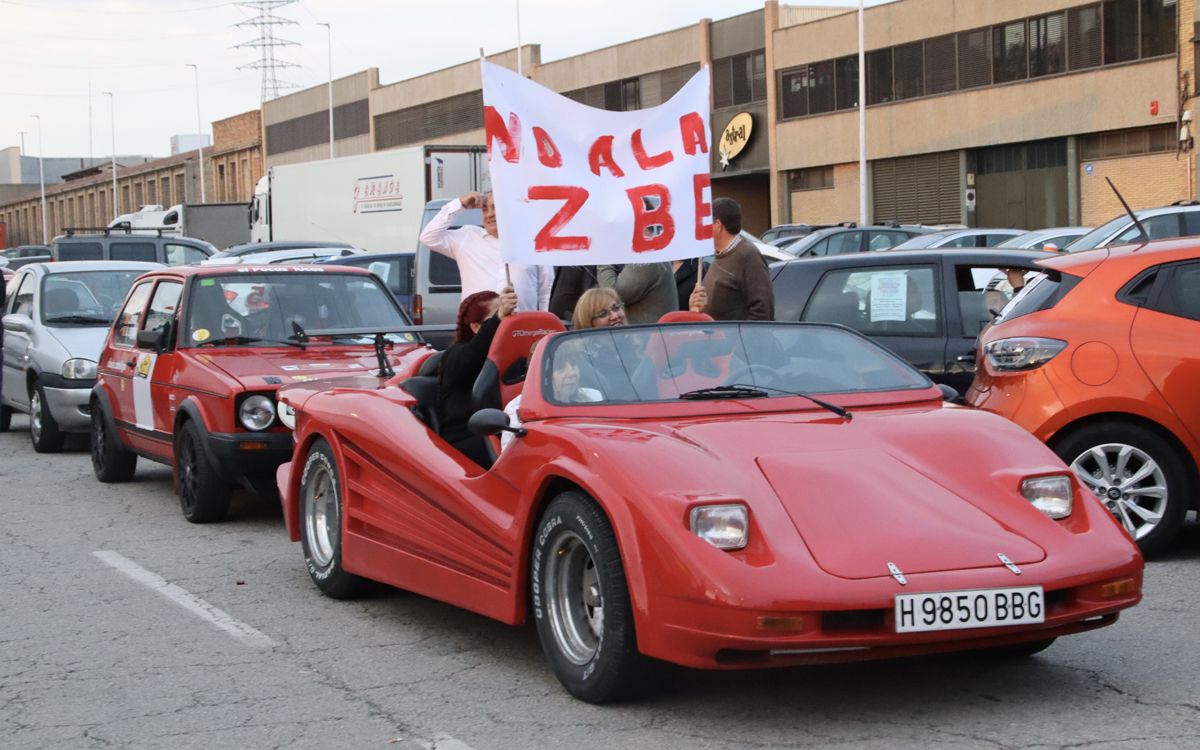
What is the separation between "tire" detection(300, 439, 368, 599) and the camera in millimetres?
7363

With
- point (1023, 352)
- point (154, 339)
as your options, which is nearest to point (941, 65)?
point (154, 339)

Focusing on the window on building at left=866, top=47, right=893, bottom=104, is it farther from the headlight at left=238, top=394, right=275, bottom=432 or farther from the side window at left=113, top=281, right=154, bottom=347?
the headlight at left=238, top=394, right=275, bottom=432

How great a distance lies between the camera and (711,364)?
6.21 metres

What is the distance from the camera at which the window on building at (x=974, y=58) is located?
1811 inches

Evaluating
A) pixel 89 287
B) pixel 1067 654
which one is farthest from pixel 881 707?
pixel 89 287

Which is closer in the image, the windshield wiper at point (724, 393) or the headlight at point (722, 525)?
the headlight at point (722, 525)

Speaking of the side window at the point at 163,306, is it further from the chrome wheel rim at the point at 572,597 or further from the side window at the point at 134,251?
the side window at the point at 134,251

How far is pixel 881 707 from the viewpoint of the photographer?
5285 mm

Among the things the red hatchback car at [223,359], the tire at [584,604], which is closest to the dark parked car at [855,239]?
the red hatchback car at [223,359]

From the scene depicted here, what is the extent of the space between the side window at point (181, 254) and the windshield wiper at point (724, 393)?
19764 millimetres

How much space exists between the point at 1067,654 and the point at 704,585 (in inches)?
73.0

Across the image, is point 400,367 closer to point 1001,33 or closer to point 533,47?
point 1001,33

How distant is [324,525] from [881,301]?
157 inches

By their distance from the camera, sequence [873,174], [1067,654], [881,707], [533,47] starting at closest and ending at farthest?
[881,707] → [1067,654] → [873,174] → [533,47]
